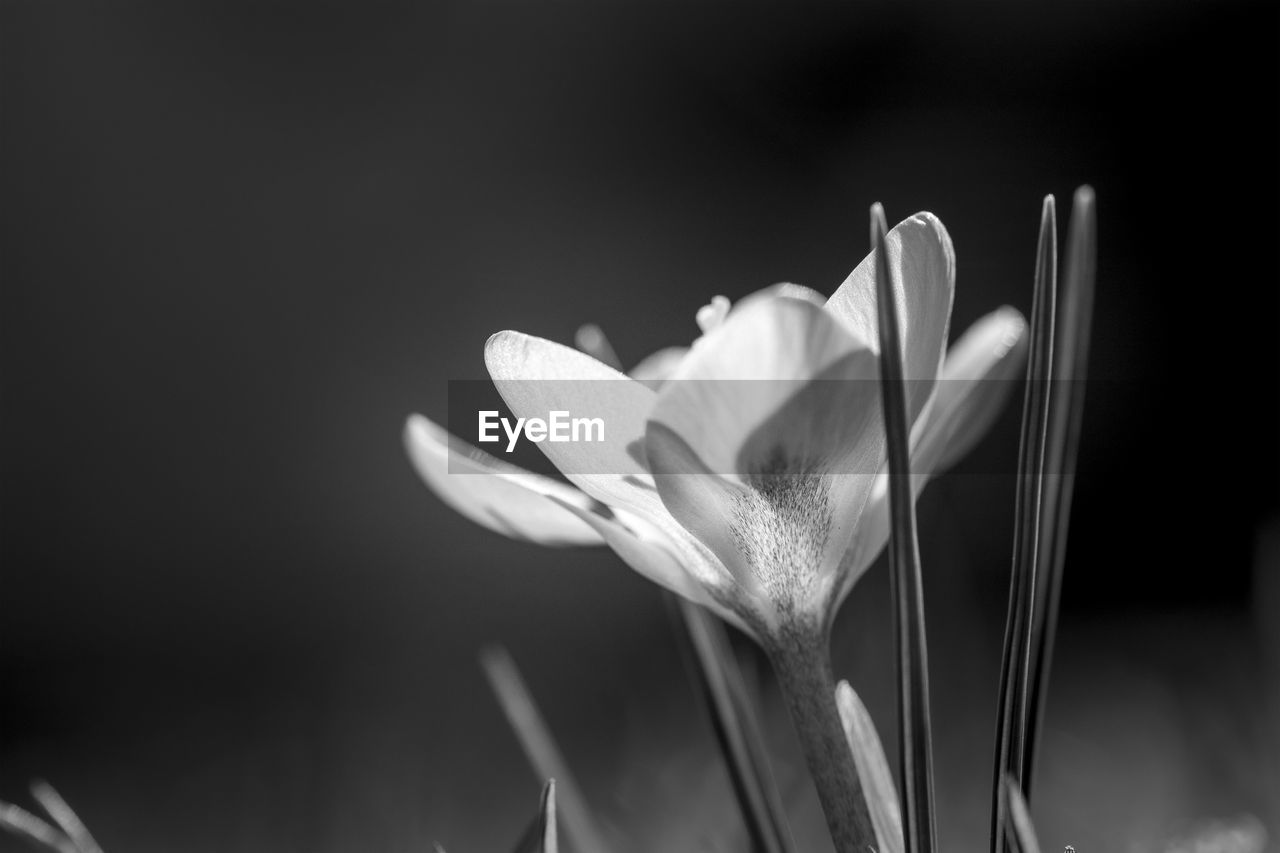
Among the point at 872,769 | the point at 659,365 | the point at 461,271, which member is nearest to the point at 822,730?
the point at 872,769

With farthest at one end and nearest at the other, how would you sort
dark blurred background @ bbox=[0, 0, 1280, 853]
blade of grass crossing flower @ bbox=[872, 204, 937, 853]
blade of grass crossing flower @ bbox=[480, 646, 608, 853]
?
dark blurred background @ bbox=[0, 0, 1280, 853] < blade of grass crossing flower @ bbox=[480, 646, 608, 853] < blade of grass crossing flower @ bbox=[872, 204, 937, 853]

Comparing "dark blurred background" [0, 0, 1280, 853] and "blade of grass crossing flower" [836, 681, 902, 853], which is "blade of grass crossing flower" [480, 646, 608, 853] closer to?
"blade of grass crossing flower" [836, 681, 902, 853]

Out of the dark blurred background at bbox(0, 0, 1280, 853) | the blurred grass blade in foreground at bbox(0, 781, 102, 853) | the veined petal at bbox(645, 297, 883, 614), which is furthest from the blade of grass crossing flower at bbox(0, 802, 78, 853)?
the dark blurred background at bbox(0, 0, 1280, 853)

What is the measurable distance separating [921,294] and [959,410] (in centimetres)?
2

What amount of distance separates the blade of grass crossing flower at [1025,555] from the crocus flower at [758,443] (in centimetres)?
1

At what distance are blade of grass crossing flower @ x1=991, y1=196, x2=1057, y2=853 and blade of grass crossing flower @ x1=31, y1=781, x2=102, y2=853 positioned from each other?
0.14 meters

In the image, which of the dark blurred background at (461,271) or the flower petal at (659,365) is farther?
Answer: the dark blurred background at (461,271)

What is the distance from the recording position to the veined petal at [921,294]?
171 millimetres

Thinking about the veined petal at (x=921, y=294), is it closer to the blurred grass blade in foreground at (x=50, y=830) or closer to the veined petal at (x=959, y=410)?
the veined petal at (x=959, y=410)

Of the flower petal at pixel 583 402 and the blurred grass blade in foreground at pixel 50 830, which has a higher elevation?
the flower petal at pixel 583 402

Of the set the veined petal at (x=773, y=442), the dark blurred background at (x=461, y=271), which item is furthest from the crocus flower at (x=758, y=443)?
the dark blurred background at (x=461, y=271)

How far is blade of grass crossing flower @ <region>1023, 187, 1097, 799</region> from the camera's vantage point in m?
0.15

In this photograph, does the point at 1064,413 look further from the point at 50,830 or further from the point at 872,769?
the point at 50,830

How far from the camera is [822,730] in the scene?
7.1 inches
